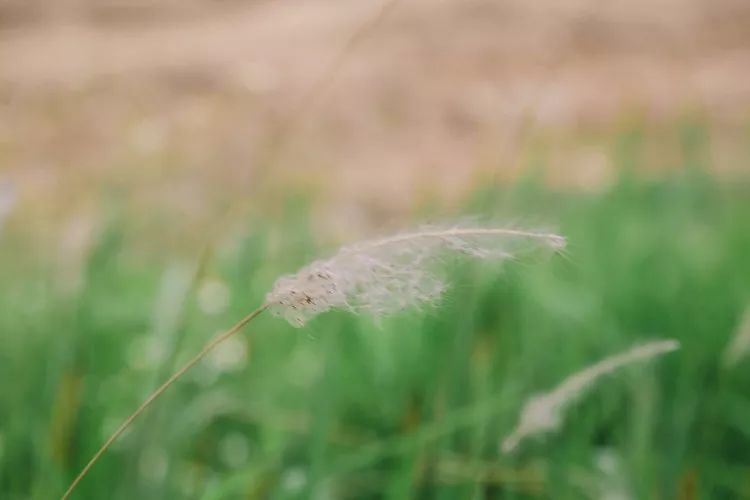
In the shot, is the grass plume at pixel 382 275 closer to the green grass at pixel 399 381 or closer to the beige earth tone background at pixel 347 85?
the green grass at pixel 399 381

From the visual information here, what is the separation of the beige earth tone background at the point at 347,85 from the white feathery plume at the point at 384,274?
128cm

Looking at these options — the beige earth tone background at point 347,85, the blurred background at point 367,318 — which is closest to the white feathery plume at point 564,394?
the blurred background at point 367,318

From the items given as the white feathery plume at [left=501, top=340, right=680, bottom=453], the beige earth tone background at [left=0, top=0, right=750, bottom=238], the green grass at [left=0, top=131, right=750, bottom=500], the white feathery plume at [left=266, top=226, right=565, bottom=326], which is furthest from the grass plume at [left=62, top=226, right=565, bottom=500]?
the beige earth tone background at [left=0, top=0, right=750, bottom=238]

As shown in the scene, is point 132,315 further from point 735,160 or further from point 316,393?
point 735,160

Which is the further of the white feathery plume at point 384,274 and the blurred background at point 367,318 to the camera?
the blurred background at point 367,318

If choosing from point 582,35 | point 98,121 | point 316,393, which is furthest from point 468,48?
point 316,393

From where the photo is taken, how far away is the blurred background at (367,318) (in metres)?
0.65

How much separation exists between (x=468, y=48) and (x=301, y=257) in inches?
72.7

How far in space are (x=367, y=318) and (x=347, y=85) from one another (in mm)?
1877

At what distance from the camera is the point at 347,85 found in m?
2.80

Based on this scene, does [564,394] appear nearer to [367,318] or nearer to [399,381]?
[399,381]

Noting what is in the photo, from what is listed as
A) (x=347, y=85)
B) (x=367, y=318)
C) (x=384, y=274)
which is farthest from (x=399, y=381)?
(x=347, y=85)

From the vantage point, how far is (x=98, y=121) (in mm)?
2350

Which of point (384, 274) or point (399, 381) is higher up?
point (384, 274)
